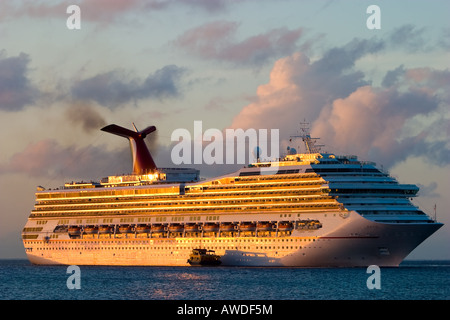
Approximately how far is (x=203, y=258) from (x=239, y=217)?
22.3 ft

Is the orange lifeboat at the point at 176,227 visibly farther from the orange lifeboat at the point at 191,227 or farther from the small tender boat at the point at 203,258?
the small tender boat at the point at 203,258

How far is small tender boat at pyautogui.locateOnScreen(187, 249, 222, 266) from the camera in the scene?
114m

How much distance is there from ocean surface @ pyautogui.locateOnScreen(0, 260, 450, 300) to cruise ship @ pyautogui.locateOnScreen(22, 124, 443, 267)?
9.57 feet

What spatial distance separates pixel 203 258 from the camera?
114188 mm

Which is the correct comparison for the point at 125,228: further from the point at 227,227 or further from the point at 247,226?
the point at 247,226

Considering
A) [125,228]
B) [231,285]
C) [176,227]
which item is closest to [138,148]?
[125,228]

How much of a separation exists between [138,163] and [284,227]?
1519 inches

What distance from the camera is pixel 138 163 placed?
463ft

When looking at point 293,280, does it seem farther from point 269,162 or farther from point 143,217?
point 143,217

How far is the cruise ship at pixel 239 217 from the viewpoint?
10425 centimetres

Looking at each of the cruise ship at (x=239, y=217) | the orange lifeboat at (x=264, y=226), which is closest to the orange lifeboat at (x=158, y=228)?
the cruise ship at (x=239, y=217)

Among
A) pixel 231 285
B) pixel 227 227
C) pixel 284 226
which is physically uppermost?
pixel 227 227

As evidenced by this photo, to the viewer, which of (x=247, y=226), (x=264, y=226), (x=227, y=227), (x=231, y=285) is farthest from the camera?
(x=227, y=227)
